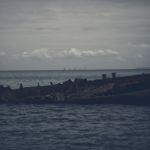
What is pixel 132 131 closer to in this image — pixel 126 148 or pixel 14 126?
pixel 126 148

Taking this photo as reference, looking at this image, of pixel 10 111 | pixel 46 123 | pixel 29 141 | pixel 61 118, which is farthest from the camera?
pixel 10 111

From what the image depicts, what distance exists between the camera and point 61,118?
31.4 meters

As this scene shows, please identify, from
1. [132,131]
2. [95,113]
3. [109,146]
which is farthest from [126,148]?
[95,113]

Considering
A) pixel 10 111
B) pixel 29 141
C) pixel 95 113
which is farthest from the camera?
pixel 10 111

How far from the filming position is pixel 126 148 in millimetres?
19500

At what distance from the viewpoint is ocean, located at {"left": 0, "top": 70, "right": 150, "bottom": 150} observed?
20.5 metres

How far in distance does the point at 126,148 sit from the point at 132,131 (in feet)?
15.4

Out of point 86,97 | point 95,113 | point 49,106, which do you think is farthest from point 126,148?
point 49,106

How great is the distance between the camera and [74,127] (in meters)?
26.4

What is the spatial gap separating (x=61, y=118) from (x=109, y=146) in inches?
468

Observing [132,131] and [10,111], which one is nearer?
[132,131]

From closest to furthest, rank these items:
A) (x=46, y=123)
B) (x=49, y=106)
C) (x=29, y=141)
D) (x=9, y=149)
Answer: (x=9, y=149) < (x=29, y=141) < (x=46, y=123) < (x=49, y=106)

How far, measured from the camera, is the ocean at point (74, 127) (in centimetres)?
2050

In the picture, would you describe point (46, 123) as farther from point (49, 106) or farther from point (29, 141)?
point (49, 106)
